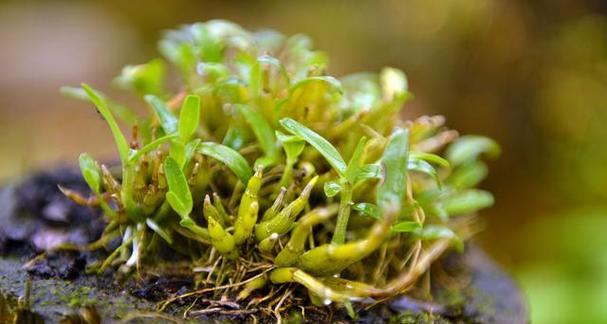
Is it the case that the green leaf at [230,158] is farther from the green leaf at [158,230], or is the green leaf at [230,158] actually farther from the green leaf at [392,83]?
the green leaf at [392,83]

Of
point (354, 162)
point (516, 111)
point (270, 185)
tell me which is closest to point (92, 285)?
point (270, 185)

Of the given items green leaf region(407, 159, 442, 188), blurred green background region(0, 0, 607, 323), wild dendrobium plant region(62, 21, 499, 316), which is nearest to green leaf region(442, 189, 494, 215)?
wild dendrobium plant region(62, 21, 499, 316)

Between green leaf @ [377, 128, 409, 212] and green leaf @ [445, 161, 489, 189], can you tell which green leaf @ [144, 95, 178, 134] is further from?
green leaf @ [445, 161, 489, 189]

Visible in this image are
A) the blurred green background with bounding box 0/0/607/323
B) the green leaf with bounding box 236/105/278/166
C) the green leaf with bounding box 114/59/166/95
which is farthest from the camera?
the blurred green background with bounding box 0/0/607/323

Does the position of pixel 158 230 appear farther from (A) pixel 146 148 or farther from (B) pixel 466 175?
(B) pixel 466 175

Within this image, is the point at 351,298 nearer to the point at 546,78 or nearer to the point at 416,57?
the point at 546,78

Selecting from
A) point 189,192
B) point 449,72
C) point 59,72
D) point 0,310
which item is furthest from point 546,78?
point 59,72
